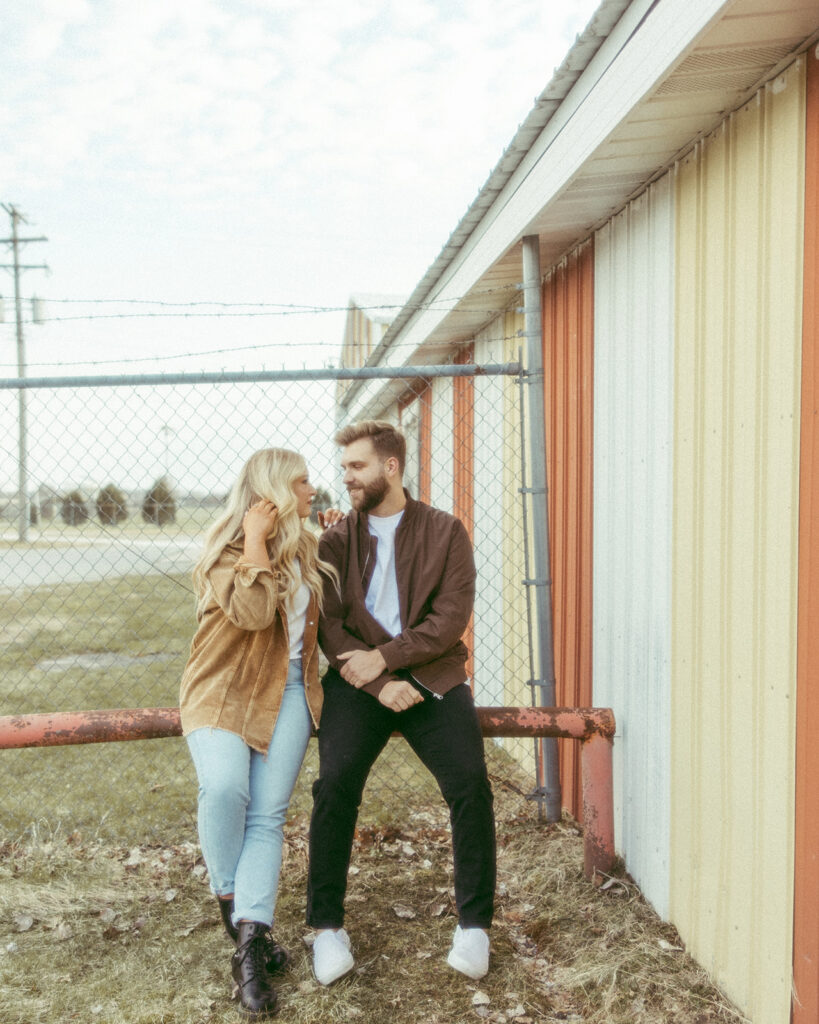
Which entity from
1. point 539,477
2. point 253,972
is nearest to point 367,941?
point 253,972

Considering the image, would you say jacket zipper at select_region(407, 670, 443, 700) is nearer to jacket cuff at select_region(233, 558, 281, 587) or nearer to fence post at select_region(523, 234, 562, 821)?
jacket cuff at select_region(233, 558, 281, 587)

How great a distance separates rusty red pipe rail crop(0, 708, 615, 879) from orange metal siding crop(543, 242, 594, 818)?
1.94 ft

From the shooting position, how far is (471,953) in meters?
2.88

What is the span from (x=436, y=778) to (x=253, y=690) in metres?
0.71

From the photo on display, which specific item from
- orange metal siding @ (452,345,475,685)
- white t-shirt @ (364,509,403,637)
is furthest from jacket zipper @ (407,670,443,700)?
orange metal siding @ (452,345,475,685)

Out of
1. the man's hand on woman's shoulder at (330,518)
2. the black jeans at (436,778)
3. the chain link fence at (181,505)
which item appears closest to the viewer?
the black jeans at (436,778)

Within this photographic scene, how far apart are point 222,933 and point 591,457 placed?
254 centimetres

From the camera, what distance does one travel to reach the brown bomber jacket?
3.16m

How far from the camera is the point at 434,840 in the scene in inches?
162

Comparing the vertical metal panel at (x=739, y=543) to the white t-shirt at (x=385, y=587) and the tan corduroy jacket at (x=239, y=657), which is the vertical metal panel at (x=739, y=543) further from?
the tan corduroy jacket at (x=239, y=657)

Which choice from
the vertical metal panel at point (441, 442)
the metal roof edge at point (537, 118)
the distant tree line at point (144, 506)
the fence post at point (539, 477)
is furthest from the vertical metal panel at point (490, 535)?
the distant tree line at point (144, 506)

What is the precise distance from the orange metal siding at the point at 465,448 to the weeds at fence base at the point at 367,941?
9.12 feet

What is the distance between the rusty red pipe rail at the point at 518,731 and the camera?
325 cm

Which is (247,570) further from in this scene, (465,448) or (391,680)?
(465,448)
